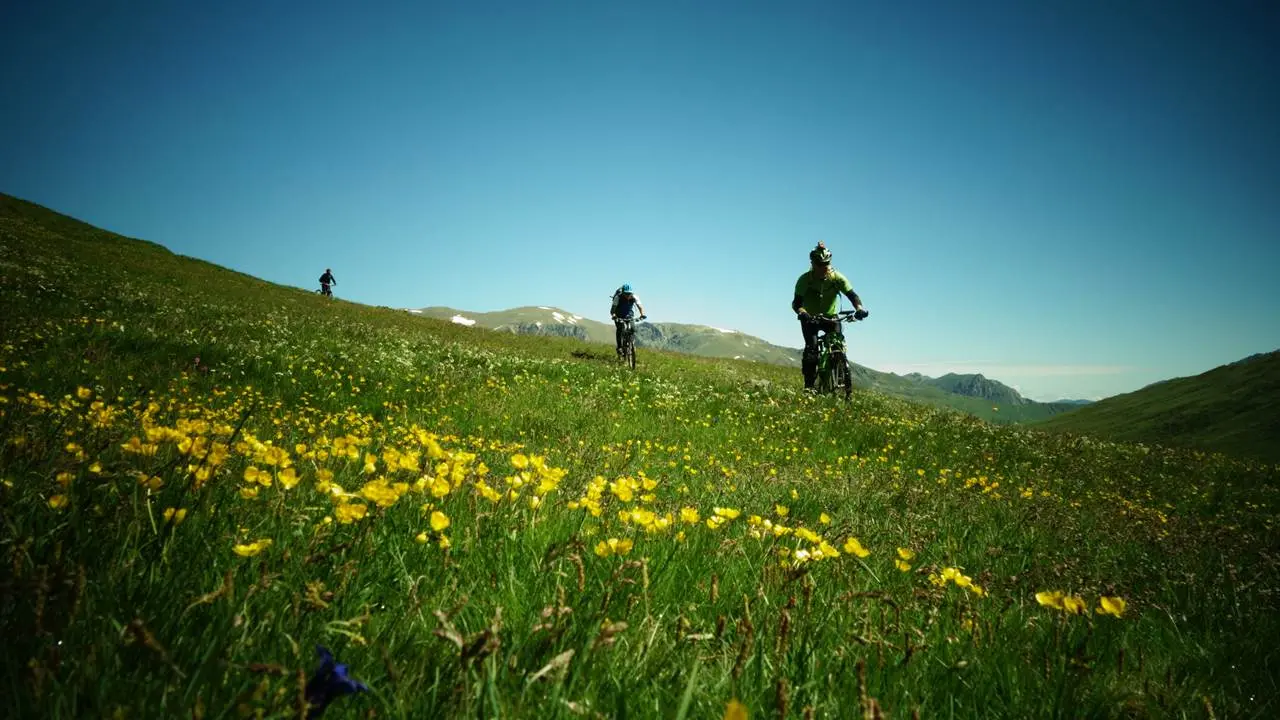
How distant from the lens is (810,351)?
14.9 meters

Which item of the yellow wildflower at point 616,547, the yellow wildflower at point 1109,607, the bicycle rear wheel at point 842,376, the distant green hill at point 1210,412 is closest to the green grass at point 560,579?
the yellow wildflower at point 616,547

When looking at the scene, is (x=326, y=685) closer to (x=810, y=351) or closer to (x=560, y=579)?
(x=560, y=579)

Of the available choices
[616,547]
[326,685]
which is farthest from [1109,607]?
[326,685]

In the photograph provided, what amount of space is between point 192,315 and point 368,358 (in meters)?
7.48

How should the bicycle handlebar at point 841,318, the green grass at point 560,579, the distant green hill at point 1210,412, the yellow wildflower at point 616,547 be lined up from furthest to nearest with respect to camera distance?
the distant green hill at point 1210,412
the bicycle handlebar at point 841,318
the yellow wildflower at point 616,547
the green grass at point 560,579

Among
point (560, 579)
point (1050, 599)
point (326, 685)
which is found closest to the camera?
point (326, 685)

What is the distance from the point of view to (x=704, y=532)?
316cm

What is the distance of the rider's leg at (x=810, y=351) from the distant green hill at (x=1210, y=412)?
115061 millimetres

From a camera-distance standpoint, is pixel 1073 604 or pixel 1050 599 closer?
pixel 1073 604

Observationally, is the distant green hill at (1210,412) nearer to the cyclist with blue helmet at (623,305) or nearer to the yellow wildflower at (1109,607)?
the cyclist with blue helmet at (623,305)

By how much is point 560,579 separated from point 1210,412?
211807mm

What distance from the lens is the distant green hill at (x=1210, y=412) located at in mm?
119375

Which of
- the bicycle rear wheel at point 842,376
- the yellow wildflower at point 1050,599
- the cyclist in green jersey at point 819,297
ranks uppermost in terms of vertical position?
the cyclist in green jersey at point 819,297

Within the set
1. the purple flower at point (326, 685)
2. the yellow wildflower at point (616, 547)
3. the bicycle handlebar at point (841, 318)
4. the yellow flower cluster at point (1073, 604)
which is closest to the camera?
the purple flower at point (326, 685)
